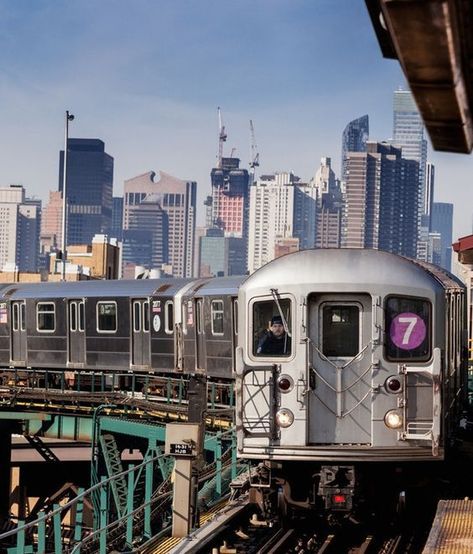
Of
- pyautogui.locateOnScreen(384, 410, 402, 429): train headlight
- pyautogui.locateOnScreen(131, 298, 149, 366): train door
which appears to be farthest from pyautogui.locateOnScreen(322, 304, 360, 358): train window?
pyautogui.locateOnScreen(131, 298, 149, 366): train door

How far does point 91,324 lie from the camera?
32.9m

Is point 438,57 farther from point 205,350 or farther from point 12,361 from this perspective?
point 12,361

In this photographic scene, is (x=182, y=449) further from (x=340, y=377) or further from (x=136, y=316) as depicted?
(x=136, y=316)

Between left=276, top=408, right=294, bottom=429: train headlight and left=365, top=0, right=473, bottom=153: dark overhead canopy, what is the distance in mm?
8395

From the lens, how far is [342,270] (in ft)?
44.8

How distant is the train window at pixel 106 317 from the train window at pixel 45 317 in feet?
6.75

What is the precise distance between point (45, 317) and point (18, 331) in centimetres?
172

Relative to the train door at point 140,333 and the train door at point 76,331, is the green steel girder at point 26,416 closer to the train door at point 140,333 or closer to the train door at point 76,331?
the train door at point 76,331

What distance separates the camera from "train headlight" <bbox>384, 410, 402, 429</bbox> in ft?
44.0

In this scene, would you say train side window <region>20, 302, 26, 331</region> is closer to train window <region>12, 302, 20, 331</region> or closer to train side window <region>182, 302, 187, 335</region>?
train window <region>12, 302, 20, 331</region>

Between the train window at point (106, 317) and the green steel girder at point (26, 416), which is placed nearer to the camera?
the green steel girder at point (26, 416)

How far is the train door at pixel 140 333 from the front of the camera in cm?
3142

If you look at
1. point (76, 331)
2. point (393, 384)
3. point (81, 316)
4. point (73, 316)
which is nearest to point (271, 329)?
point (393, 384)

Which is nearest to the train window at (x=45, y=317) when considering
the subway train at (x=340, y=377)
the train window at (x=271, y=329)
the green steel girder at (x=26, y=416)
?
the green steel girder at (x=26, y=416)
